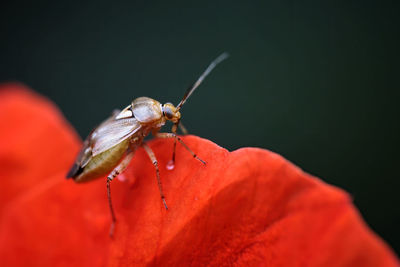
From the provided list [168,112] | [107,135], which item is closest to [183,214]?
[107,135]

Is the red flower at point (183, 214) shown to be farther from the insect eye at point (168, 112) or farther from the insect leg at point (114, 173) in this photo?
the insect eye at point (168, 112)

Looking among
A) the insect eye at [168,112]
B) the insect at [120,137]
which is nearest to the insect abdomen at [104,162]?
the insect at [120,137]

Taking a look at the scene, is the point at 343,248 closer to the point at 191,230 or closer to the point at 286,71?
the point at 191,230

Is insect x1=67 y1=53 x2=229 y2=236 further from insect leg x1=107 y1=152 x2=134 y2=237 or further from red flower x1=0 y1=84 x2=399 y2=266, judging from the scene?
red flower x1=0 y1=84 x2=399 y2=266

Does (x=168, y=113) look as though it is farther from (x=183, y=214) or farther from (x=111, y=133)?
(x=183, y=214)

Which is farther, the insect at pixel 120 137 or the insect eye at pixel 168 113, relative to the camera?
the insect eye at pixel 168 113

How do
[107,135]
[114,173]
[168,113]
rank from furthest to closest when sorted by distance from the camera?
1. [168,113]
2. [107,135]
3. [114,173]
